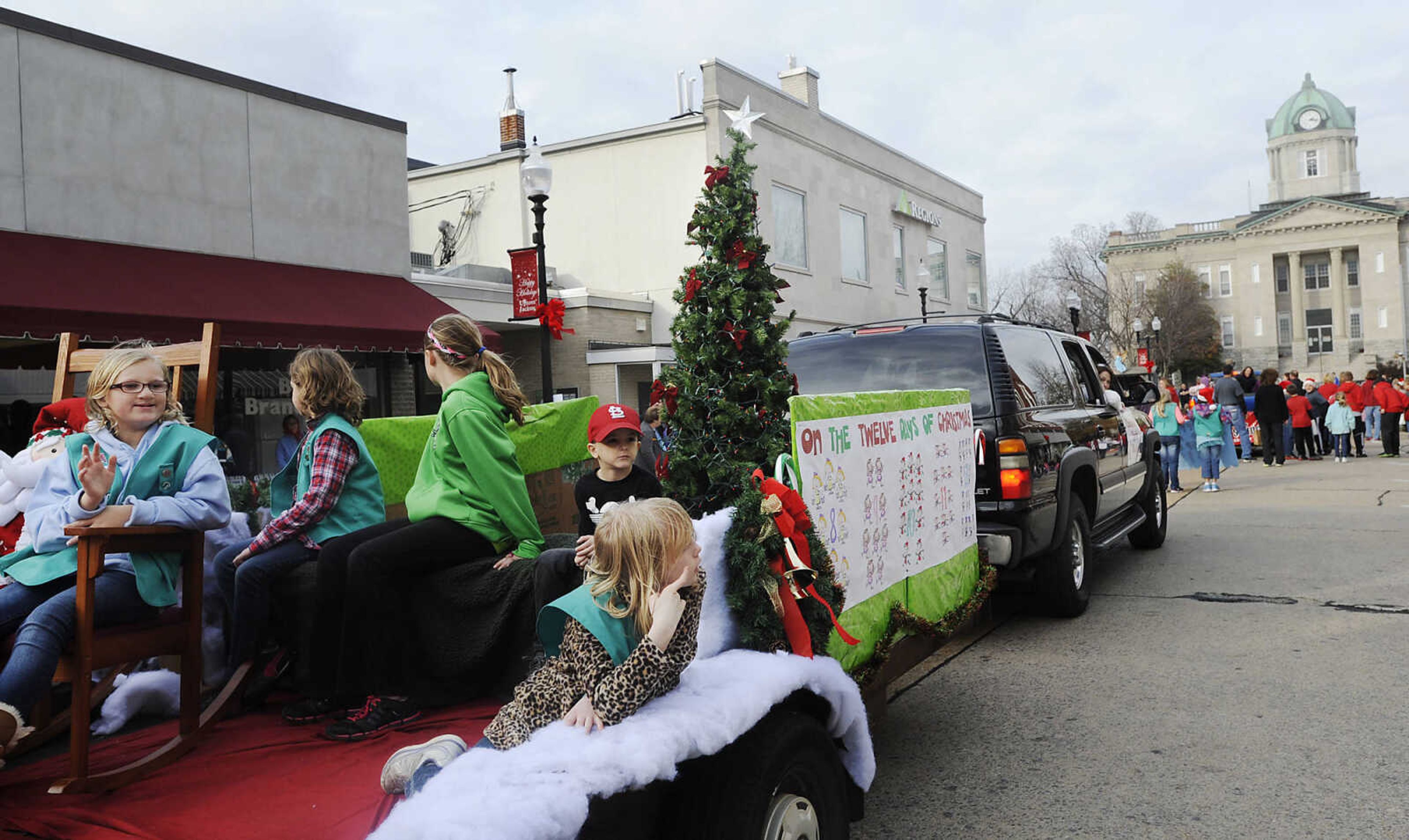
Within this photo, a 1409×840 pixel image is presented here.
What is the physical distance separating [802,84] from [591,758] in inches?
1072

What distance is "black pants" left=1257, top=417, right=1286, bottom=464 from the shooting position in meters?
20.2

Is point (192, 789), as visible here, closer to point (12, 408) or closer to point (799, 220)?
point (12, 408)

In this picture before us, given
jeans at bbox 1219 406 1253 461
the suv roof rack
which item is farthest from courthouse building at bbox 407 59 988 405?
the suv roof rack

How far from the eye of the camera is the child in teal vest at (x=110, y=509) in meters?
2.91

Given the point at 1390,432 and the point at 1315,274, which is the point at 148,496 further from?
the point at 1315,274

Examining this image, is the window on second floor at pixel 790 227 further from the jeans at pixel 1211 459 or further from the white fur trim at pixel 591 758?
the white fur trim at pixel 591 758

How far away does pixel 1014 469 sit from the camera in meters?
6.20

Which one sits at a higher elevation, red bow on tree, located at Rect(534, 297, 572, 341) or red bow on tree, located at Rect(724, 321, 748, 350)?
red bow on tree, located at Rect(534, 297, 572, 341)

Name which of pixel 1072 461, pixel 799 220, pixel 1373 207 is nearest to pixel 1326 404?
pixel 799 220

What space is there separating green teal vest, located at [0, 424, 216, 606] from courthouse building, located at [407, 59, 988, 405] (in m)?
16.3

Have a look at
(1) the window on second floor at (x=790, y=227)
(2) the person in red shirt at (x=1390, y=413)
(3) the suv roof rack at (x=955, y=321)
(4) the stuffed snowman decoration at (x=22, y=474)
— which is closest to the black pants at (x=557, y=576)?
(4) the stuffed snowman decoration at (x=22, y=474)

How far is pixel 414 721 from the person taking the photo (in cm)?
325

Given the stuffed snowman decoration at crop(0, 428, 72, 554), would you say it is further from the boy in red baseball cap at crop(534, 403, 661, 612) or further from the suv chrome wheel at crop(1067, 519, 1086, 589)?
the suv chrome wheel at crop(1067, 519, 1086, 589)

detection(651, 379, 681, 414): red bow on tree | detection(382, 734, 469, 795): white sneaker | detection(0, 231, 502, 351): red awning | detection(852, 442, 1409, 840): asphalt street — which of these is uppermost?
detection(0, 231, 502, 351): red awning
